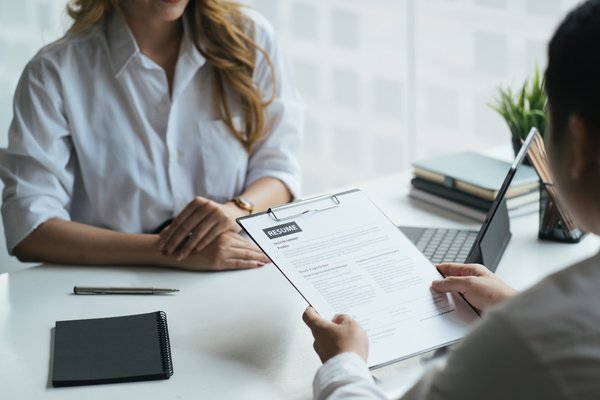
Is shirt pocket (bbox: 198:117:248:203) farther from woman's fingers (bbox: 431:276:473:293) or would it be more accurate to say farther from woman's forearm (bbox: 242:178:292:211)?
woman's fingers (bbox: 431:276:473:293)

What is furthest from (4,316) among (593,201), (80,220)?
(593,201)

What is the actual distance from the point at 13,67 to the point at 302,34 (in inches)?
61.6

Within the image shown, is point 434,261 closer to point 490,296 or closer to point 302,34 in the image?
point 490,296

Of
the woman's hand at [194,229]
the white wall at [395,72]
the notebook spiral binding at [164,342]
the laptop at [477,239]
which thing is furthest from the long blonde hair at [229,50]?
the white wall at [395,72]

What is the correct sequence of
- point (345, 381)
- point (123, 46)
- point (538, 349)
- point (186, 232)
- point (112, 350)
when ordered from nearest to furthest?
point (538, 349) → point (345, 381) → point (112, 350) → point (186, 232) → point (123, 46)

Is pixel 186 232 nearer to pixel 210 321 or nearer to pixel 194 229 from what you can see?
pixel 194 229

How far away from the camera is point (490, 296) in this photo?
140 centimetres

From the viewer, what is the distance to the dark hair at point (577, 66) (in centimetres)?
85

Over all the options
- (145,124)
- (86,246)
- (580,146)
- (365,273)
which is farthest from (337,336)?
(145,124)

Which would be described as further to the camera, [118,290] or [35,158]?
[35,158]

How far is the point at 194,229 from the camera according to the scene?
1.76 meters

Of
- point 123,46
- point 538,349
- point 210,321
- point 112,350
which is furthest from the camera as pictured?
point 123,46

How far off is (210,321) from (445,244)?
55cm

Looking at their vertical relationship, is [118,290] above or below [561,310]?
below
